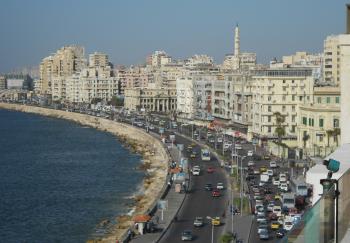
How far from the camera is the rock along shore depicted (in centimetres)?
1759

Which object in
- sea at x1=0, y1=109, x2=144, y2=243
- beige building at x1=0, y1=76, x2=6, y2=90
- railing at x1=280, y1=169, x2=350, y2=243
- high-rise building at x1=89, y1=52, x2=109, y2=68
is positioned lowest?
sea at x1=0, y1=109, x2=144, y2=243

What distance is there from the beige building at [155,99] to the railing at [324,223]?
196 feet

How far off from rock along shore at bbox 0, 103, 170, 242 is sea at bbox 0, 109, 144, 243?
43cm

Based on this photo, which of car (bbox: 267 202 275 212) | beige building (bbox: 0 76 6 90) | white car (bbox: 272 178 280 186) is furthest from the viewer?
beige building (bbox: 0 76 6 90)

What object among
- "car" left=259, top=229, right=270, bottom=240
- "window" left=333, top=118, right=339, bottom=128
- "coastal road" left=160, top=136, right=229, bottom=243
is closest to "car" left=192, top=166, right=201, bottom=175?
"coastal road" left=160, top=136, right=229, bottom=243

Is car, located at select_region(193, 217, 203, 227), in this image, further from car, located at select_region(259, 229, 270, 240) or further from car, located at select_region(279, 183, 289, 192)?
car, located at select_region(279, 183, 289, 192)

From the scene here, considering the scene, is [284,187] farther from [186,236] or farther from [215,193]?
[186,236]

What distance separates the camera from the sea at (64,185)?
17453 millimetres

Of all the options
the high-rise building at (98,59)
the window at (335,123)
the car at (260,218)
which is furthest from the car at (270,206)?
the high-rise building at (98,59)

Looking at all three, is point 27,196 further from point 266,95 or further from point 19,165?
point 266,95

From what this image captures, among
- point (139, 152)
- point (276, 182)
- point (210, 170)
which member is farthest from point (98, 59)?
point (276, 182)

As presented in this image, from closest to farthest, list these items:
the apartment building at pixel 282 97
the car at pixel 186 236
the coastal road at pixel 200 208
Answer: the car at pixel 186 236, the coastal road at pixel 200 208, the apartment building at pixel 282 97

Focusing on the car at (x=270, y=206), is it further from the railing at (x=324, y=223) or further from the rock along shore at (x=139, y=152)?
the railing at (x=324, y=223)

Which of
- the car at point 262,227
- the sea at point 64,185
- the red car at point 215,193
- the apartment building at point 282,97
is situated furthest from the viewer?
the apartment building at point 282,97
